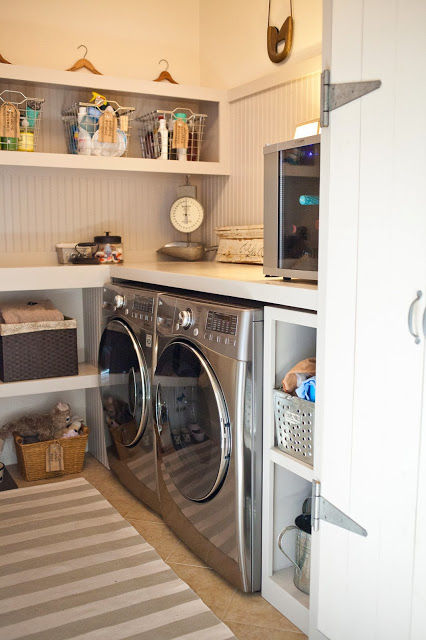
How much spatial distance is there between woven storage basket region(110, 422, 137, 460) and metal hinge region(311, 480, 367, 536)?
1.18m

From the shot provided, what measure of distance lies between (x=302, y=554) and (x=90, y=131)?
218cm

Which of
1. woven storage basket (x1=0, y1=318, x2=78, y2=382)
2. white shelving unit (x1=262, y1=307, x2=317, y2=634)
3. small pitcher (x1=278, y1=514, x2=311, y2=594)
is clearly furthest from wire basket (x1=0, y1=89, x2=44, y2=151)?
small pitcher (x1=278, y1=514, x2=311, y2=594)

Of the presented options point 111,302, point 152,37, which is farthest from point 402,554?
point 152,37

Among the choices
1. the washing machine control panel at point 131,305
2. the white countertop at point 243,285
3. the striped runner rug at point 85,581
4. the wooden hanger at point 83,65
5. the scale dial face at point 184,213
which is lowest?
the striped runner rug at point 85,581

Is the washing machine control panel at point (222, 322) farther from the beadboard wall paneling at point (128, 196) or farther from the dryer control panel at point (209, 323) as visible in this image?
the beadboard wall paneling at point (128, 196)

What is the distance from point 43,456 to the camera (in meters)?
3.12

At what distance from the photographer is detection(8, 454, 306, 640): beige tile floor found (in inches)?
76.5

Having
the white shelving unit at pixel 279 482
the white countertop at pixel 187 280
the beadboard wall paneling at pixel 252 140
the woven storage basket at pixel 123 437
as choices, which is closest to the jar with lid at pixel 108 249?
the white countertop at pixel 187 280

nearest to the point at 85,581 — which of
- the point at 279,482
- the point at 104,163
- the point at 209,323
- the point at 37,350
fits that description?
the point at 279,482

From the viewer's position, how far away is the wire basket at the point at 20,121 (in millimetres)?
2994

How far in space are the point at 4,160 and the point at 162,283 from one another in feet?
3.27

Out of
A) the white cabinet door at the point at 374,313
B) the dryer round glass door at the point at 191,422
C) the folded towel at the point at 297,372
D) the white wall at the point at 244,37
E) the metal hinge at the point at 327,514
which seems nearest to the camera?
the white cabinet door at the point at 374,313

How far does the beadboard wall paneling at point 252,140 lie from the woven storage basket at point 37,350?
1.03 metres

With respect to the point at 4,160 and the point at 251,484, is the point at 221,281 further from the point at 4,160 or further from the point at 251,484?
the point at 4,160
